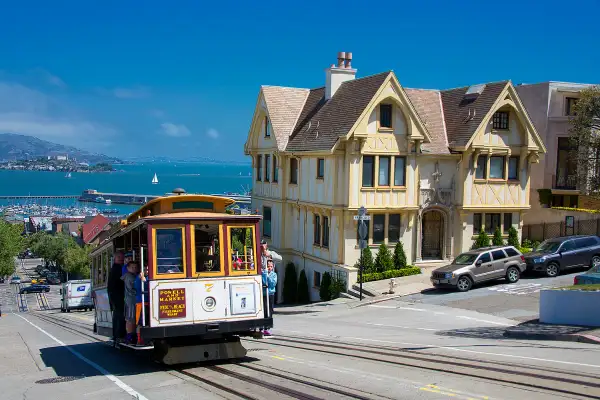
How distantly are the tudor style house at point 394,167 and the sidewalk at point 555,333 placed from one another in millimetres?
13807

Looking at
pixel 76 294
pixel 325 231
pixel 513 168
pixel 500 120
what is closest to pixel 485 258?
pixel 513 168

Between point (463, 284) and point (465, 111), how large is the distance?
10912mm

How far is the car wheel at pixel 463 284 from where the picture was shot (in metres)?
28.8

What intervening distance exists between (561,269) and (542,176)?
32.7 ft

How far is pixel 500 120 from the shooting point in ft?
114

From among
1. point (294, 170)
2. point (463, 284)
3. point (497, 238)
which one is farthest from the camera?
point (294, 170)

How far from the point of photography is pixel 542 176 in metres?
38.8

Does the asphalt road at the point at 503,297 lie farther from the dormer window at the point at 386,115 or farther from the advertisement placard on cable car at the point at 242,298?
the advertisement placard on cable car at the point at 242,298

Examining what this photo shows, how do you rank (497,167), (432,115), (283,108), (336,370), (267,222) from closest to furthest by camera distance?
1. (336,370)
2. (497,167)
3. (432,115)
4. (283,108)
5. (267,222)

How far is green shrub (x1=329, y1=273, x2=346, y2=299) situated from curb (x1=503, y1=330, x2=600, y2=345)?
46.4 feet

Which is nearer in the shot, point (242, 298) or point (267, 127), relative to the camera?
point (242, 298)

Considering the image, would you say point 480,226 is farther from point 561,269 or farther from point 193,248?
point 193,248

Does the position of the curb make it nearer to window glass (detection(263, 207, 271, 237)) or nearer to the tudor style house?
the tudor style house

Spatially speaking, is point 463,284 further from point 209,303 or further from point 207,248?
point 209,303
